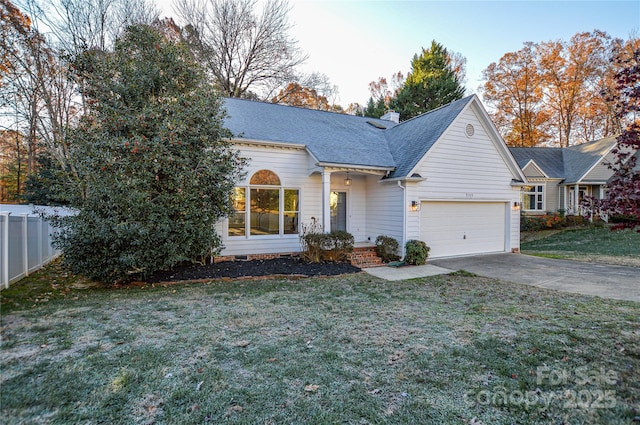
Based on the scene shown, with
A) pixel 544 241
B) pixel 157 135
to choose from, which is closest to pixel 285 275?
pixel 157 135

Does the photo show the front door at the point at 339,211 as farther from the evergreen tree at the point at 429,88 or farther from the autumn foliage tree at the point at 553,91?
the autumn foliage tree at the point at 553,91

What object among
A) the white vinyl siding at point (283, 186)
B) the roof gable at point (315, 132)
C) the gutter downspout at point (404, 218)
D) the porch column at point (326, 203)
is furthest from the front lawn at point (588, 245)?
the white vinyl siding at point (283, 186)

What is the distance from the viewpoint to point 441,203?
11.2 metres

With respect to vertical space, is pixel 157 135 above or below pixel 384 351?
above

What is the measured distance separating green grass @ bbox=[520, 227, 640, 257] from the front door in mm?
9186

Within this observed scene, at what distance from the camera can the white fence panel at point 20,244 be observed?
6.16 metres

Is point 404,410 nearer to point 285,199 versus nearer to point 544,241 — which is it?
Answer: point 285,199

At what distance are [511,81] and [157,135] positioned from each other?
32.1 m

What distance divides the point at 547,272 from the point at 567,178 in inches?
645

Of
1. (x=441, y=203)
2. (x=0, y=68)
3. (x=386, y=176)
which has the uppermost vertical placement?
(x=0, y=68)

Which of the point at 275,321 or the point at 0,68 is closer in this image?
the point at 275,321

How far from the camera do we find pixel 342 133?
12.9m

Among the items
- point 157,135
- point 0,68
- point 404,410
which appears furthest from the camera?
point 0,68

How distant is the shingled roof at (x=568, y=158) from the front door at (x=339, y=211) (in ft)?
49.3
